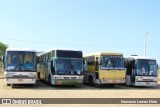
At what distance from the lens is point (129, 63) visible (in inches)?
1267

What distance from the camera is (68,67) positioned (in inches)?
1112

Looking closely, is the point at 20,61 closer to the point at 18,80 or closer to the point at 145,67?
the point at 18,80

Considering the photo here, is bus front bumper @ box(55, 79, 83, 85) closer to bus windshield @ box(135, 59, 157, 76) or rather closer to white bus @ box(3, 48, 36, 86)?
white bus @ box(3, 48, 36, 86)

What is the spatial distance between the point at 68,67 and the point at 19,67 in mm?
3664

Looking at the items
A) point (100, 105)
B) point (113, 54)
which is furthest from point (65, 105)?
point (113, 54)

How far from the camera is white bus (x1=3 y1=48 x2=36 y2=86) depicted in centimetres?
2684

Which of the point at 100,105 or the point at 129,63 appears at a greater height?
the point at 129,63

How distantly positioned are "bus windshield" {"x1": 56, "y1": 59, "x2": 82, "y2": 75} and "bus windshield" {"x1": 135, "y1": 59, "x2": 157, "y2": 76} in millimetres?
5164

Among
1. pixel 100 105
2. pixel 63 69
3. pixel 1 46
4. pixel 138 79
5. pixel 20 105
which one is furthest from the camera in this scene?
pixel 1 46

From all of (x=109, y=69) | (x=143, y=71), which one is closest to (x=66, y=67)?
(x=109, y=69)

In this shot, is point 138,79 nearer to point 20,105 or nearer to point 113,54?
point 113,54

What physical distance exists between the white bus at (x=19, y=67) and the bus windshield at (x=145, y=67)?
8.64 m

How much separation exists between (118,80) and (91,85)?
3.35 meters

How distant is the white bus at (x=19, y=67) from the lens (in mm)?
26844
